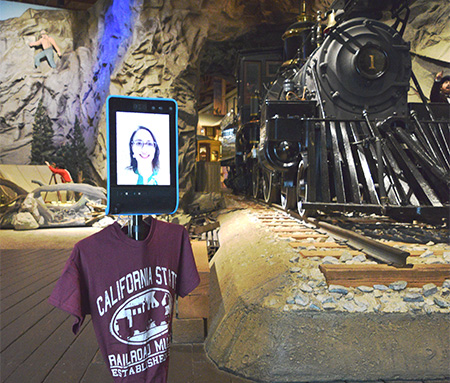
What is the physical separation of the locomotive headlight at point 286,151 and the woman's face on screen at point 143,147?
11.7 ft

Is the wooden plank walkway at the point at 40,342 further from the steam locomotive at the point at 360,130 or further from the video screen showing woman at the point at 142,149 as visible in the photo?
the steam locomotive at the point at 360,130

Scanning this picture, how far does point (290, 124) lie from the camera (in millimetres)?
3980

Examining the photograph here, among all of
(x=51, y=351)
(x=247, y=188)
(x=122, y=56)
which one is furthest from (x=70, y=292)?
(x=122, y=56)

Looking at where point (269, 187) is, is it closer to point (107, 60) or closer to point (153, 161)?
point (153, 161)

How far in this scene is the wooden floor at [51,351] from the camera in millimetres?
1467

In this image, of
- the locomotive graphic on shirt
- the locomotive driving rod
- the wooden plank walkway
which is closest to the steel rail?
the locomotive driving rod

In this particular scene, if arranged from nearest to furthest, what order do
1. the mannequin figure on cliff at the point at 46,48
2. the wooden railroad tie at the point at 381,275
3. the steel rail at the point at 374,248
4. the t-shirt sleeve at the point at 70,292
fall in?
the t-shirt sleeve at the point at 70,292 → the wooden railroad tie at the point at 381,275 → the steel rail at the point at 374,248 → the mannequin figure on cliff at the point at 46,48

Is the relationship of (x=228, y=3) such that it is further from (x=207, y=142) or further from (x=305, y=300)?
→ (x=305, y=300)

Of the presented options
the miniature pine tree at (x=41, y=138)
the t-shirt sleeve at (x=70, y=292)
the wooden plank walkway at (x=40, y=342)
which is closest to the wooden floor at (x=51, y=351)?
the wooden plank walkway at (x=40, y=342)

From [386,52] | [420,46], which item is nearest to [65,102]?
[386,52]

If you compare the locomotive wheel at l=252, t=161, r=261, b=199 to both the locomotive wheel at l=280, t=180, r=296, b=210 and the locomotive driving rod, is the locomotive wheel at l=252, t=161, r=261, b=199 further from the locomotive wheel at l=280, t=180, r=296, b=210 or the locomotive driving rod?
the locomotive driving rod

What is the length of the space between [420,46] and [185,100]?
7.33 metres

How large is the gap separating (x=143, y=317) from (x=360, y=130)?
11.7 feet

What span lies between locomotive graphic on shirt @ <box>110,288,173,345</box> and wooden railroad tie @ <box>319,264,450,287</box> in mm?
1066
